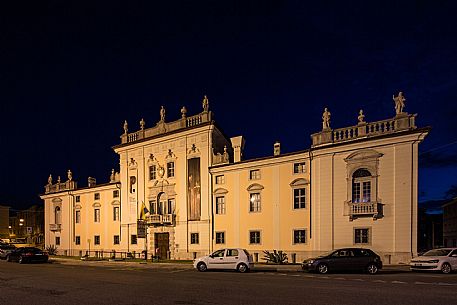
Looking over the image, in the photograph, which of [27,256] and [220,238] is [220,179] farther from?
[27,256]

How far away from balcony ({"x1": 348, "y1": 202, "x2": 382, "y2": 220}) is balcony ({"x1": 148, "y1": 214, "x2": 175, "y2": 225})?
1639cm

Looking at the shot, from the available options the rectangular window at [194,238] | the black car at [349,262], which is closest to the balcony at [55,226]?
the rectangular window at [194,238]

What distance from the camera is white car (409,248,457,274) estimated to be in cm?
1855

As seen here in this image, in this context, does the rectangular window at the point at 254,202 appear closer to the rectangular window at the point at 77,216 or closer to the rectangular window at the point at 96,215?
the rectangular window at the point at 96,215

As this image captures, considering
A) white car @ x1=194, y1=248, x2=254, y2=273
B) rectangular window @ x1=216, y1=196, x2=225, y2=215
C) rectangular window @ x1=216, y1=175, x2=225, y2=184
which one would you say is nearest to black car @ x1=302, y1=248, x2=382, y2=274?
white car @ x1=194, y1=248, x2=254, y2=273

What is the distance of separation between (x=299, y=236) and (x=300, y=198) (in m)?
2.80

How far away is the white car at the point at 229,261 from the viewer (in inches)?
809

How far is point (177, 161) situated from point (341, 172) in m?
15.7

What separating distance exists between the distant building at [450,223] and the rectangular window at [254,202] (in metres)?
53.3

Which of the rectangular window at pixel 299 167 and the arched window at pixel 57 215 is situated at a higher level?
the rectangular window at pixel 299 167

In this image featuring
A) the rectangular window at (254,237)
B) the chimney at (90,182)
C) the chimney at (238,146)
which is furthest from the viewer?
the chimney at (90,182)

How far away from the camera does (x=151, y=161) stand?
117 feet

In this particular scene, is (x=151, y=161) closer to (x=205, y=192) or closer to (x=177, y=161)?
(x=177, y=161)

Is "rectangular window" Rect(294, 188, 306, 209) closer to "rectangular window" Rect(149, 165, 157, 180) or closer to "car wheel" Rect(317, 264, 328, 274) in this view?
"car wheel" Rect(317, 264, 328, 274)
